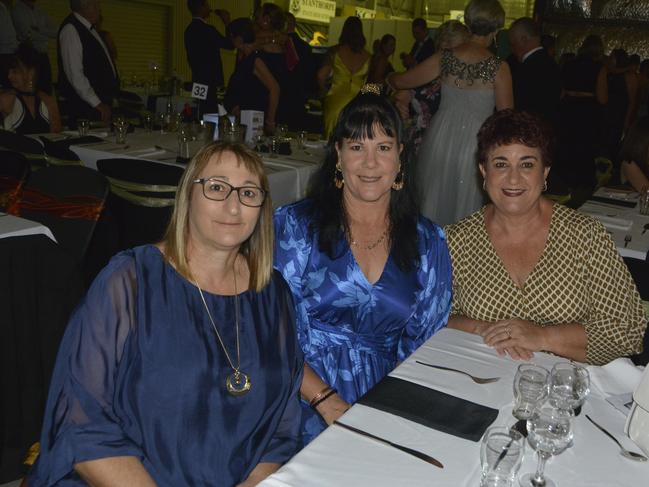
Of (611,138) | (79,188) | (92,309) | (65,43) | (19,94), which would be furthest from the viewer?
(611,138)

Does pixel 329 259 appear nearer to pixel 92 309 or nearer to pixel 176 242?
pixel 176 242

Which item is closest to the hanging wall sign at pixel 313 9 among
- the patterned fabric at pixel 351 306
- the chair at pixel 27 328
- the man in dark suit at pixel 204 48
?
the man in dark suit at pixel 204 48

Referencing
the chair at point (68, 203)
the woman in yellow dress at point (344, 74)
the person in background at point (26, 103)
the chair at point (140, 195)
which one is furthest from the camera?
the woman in yellow dress at point (344, 74)

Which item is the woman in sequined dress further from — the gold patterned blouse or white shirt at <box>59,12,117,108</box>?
white shirt at <box>59,12,117,108</box>

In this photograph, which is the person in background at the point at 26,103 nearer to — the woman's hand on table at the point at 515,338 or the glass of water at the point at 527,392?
the woman's hand on table at the point at 515,338

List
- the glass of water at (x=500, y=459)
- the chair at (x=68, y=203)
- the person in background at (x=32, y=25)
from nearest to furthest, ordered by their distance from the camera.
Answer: the glass of water at (x=500, y=459) → the chair at (x=68, y=203) → the person in background at (x=32, y=25)

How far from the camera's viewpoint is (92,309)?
5.03ft

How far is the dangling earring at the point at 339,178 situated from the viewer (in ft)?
7.52

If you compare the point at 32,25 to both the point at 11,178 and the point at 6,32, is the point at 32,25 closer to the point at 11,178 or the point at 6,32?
the point at 6,32

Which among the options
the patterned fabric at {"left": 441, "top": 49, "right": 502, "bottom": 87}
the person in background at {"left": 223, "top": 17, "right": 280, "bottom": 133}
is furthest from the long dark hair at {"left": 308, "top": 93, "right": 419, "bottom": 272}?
the person in background at {"left": 223, "top": 17, "right": 280, "bottom": 133}

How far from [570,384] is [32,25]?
9.81 metres

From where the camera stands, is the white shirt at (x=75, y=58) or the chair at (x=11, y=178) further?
the white shirt at (x=75, y=58)

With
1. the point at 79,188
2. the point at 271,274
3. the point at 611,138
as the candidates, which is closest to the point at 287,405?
the point at 271,274

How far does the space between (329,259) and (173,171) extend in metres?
1.78
